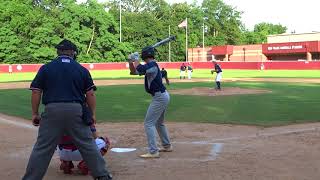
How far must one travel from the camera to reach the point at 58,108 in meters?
5.53

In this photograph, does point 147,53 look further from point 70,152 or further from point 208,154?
point 70,152

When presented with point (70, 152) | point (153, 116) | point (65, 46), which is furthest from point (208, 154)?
point (65, 46)

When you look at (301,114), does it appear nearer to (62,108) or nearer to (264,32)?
(62,108)

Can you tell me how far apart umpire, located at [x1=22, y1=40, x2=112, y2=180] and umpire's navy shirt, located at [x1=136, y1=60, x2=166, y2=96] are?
2.13m

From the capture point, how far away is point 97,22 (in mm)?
82500

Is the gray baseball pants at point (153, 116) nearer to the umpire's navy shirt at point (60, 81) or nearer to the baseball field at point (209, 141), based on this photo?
the baseball field at point (209, 141)

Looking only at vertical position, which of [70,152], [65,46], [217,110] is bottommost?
[217,110]

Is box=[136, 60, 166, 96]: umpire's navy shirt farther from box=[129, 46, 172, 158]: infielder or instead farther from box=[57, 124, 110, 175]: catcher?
box=[57, 124, 110, 175]: catcher

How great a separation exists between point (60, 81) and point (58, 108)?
1.07 ft


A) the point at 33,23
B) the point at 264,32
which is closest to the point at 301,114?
the point at 33,23

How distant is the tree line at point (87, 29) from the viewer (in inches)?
3007

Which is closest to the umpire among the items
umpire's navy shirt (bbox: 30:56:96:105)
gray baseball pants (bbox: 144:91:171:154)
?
umpire's navy shirt (bbox: 30:56:96:105)

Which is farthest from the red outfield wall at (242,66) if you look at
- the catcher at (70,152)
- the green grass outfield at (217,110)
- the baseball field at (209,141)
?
the catcher at (70,152)

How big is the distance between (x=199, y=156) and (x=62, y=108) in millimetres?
3332
